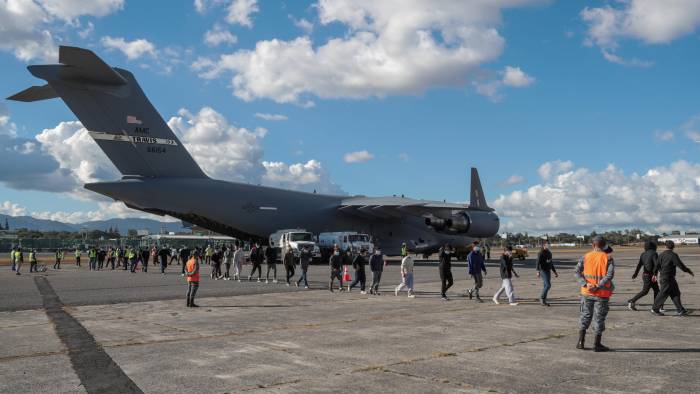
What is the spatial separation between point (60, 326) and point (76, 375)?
4.50 m

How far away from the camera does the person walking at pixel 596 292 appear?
7.74 metres

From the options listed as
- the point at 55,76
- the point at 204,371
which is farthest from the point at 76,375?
the point at 55,76

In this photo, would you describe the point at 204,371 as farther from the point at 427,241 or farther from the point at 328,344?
the point at 427,241

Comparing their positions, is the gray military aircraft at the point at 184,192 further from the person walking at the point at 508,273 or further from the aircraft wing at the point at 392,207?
the person walking at the point at 508,273

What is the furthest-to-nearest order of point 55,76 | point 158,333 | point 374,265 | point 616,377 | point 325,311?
point 55,76 → point 374,265 → point 325,311 → point 158,333 → point 616,377

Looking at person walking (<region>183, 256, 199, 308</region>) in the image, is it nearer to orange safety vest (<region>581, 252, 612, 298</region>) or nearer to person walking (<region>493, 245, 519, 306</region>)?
person walking (<region>493, 245, 519, 306</region>)

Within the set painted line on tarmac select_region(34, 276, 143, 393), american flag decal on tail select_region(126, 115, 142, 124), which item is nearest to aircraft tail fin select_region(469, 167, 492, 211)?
american flag decal on tail select_region(126, 115, 142, 124)

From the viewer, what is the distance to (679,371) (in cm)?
653

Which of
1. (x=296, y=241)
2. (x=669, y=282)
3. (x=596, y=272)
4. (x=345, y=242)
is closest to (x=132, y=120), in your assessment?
(x=296, y=241)

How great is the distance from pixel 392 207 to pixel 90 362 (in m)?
32.2

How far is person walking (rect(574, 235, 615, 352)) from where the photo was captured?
7737mm

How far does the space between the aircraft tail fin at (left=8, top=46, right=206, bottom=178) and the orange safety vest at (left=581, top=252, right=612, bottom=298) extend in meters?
24.0

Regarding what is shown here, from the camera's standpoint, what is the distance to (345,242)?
3544cm

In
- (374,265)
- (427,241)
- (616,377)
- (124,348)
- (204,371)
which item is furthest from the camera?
(427,241)
